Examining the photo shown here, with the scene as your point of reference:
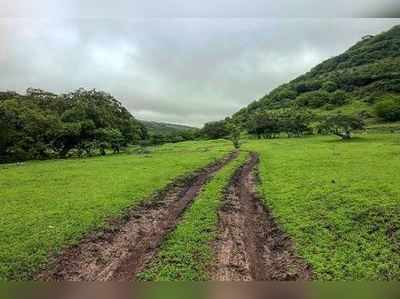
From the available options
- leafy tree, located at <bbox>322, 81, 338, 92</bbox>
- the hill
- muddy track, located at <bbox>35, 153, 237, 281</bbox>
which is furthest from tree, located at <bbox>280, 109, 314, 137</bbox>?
muddy track, located at <bbox>35, 153, 237, 281</bbox>

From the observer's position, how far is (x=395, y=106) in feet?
164

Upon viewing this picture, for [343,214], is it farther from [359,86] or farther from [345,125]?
[359,86]

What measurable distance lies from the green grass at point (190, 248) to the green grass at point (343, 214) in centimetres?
196

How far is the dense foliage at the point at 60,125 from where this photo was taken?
30859mm

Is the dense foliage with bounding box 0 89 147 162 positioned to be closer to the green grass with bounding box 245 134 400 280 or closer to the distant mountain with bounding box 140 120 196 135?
the green grass with bounding box 245 134 400 280

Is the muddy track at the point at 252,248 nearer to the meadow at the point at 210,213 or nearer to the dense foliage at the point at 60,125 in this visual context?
the meadow at the point at 210,213

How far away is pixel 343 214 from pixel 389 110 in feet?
146

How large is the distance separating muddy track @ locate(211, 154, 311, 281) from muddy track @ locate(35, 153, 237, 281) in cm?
147

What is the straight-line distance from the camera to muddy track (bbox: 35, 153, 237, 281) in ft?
23.8

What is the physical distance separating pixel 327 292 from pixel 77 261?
4.80 metres

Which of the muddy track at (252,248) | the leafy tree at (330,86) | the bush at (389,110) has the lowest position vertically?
the muddy track at (252,248)

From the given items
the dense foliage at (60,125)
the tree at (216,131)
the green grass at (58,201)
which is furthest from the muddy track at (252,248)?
the tree at (216,131)

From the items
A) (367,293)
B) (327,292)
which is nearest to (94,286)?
(327,292)

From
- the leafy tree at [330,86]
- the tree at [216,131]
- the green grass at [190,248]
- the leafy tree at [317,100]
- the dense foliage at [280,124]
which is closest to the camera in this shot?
the green grass at [190,248]
